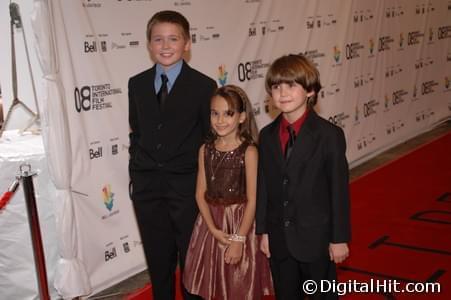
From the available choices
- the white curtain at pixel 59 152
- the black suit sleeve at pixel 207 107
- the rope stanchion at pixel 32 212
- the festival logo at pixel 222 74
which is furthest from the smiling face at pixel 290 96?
the festival logo at pixel 222 74

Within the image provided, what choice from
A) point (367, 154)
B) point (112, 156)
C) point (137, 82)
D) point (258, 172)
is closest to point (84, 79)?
point (112, 156)

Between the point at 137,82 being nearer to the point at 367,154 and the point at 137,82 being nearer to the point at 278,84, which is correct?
the point at 278,84

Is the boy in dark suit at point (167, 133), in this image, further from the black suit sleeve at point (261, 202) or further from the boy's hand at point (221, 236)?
the black suit sleeve at point (261, 202)

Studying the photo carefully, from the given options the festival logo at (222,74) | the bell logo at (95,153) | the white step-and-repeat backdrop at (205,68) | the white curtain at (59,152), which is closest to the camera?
Answer: the white curtain at (59,152)

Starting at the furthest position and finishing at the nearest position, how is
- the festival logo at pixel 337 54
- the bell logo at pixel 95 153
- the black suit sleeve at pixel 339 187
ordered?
1. the festival logo at pixel 337 54
2. the bell logo at pixel 95 153
3. the black suit sleeve at pixel 339 187

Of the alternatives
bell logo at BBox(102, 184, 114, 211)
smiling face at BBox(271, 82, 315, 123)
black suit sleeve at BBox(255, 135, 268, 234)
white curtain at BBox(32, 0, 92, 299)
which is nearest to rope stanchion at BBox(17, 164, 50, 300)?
white curtain at BBox(32, 0, 92, 299)

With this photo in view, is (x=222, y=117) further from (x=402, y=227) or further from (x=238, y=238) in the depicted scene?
(x=402, y=227)

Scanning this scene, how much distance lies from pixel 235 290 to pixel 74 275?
4.07 feet

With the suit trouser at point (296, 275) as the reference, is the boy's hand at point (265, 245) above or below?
above

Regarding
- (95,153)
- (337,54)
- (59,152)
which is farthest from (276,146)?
(337,54)

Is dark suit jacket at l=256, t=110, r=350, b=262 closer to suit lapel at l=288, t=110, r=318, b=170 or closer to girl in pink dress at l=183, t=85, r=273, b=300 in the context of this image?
suit lapel at l=288, t=110, r=318, b=170

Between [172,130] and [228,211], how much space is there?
0.45 m

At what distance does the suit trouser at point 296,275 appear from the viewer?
8.66 ft

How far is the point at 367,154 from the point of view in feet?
23.5
